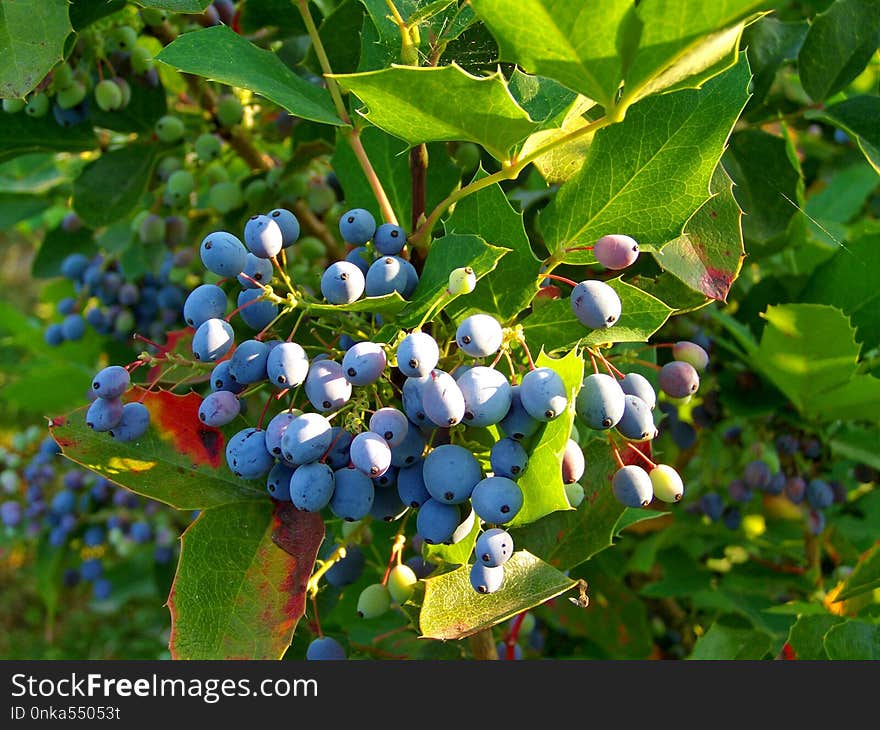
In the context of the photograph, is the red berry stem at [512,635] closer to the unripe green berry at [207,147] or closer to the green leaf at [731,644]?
the green leaf at [731,644]

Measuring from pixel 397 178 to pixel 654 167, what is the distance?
1.05 feet

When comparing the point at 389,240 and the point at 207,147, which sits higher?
the point at 389,240

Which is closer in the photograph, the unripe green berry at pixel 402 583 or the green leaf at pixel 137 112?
the unripe green berry at pixel 402 583

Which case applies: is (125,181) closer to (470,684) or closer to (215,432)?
(215,432)

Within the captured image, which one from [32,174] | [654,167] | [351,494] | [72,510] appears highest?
[654,167]

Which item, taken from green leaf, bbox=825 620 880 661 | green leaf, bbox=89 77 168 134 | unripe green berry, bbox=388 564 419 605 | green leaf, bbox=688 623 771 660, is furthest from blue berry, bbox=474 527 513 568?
green leaf, bbox=89 77 168 134

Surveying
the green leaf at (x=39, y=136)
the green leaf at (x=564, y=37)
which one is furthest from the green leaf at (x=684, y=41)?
the green leaf at (x=39, y=136)

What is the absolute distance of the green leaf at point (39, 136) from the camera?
1252mm

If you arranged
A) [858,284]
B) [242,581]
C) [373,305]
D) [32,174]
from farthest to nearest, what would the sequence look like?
[32,174]
[858,284]
[242,581]
[373,305]

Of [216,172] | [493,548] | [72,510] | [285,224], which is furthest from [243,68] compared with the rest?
[72,510]

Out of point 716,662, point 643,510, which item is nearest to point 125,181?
point 643,510

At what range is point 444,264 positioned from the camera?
74 cm

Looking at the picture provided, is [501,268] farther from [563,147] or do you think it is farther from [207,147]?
[207,147]

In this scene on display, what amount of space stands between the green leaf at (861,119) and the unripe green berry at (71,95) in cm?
102
